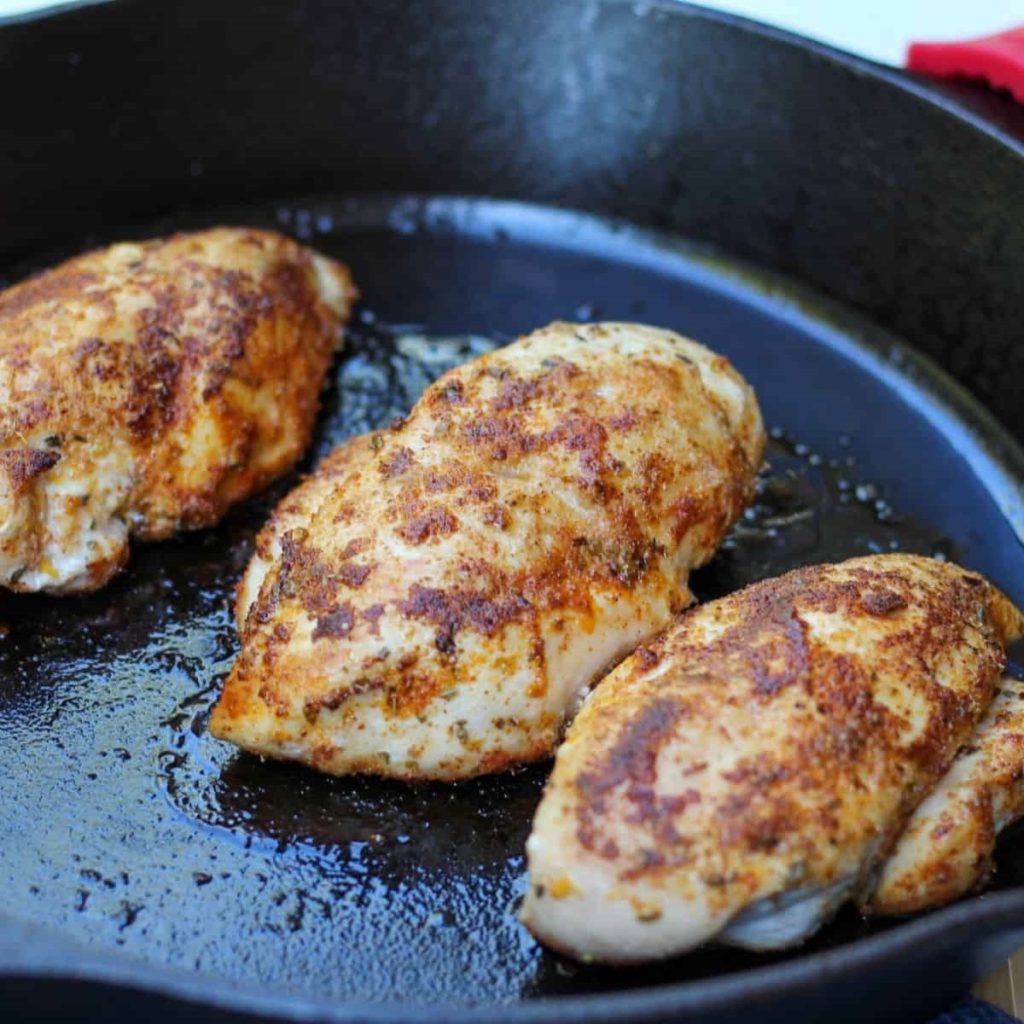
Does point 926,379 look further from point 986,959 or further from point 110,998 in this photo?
point 110,998

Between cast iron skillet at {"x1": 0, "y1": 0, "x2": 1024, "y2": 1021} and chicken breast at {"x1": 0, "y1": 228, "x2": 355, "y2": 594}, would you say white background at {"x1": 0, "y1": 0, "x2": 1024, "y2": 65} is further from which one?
chicken breast at {"x1": 0, "y1": 228, "x2": 355, "y2": 594}

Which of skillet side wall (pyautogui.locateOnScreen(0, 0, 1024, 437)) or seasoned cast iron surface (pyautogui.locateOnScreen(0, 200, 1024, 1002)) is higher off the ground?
skillet side wall (pyautogui.locateOnScreen(0, 0, 1024, 437))

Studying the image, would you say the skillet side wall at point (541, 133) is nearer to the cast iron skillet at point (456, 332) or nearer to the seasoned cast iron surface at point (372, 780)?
the cast iron skillet at point (456, 332)

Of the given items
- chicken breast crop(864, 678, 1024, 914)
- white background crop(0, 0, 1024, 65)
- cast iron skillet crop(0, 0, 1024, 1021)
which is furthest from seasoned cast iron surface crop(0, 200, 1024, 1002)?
white background crop(0, 0, 1024, 65)

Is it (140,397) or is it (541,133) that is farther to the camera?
(541,133)

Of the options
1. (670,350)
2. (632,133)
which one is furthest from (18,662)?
(632,133)

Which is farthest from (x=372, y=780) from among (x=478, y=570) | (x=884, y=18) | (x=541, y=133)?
(x=884, y=18)

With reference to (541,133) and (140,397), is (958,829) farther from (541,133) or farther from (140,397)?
(541,133)
